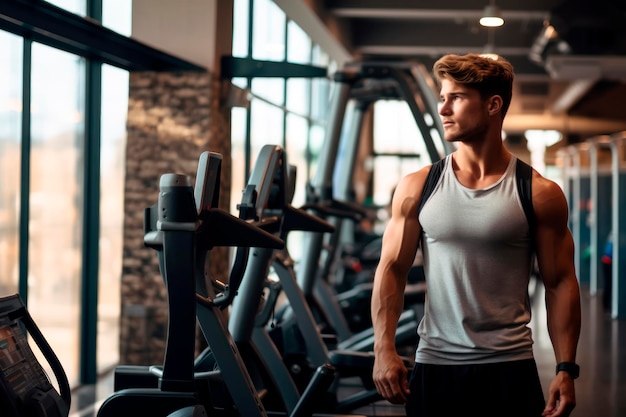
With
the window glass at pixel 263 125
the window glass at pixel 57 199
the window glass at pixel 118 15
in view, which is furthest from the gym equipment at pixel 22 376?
the window glass at pixel 263 125

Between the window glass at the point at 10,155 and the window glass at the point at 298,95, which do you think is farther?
the window glass at the point at 298,95

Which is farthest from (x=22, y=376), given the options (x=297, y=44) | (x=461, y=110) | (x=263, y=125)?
(x=297, y=44)

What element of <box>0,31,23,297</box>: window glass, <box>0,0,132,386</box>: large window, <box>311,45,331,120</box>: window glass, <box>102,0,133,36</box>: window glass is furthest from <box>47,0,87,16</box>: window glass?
<box>311,45,331,120</box>: window glass

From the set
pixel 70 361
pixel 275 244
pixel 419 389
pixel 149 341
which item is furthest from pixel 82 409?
pixel 419 389

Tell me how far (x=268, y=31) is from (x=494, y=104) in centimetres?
723

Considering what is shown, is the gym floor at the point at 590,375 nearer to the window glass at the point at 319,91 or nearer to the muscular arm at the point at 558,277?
the muscular arm at the point at 558,277

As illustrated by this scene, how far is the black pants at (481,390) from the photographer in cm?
217

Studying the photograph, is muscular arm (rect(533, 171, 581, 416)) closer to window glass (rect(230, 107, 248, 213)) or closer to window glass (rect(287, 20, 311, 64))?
window glass (rect(230, 107, 248, 213))

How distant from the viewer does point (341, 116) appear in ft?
21.5

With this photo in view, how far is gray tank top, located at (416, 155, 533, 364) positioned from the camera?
7.11 feet

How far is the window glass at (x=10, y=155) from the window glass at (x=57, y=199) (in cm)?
19

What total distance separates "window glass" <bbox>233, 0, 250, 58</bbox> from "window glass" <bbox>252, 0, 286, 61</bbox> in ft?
0.69

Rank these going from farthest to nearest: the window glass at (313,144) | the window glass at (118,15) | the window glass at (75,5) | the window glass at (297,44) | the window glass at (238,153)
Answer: the window glass at (313,144) → the window glass at (297,44) → the window glass at (238,153) → the window glass at (118,15) → the window glass at (75,5)

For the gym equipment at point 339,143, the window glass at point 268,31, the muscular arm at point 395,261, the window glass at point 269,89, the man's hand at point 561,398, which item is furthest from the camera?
the window glass at point 268,31
